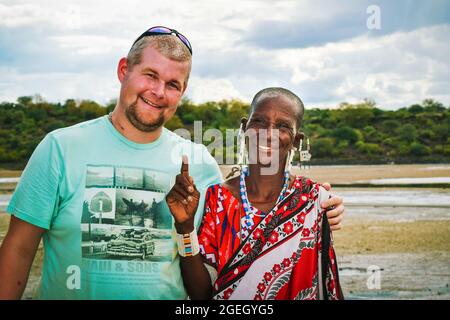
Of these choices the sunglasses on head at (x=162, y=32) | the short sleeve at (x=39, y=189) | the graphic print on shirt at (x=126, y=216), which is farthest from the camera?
the sunglasses on head at (x=162, y=32)

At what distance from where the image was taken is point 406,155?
29891 mm

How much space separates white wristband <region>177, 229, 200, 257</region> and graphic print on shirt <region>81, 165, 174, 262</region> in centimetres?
17

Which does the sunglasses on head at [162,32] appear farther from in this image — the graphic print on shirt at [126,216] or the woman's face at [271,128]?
the graphic print on shirt at [126,216]

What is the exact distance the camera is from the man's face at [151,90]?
10.2 feet

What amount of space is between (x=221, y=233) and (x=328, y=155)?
27832 mm

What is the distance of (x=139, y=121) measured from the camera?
10.2 ft

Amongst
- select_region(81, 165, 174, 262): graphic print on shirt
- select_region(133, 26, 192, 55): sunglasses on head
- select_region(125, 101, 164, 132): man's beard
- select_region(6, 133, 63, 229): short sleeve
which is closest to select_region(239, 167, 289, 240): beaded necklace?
select_region(81, 165, 174, 262): graphic print on shirt

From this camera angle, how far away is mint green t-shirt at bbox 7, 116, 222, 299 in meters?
2.95

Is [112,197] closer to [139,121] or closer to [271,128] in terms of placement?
[139,121]

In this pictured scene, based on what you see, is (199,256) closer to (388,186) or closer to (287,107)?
(287,107)

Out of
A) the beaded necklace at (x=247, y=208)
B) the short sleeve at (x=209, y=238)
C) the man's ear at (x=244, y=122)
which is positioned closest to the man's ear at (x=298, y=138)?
the beaded necklace at (x=247, y=208)

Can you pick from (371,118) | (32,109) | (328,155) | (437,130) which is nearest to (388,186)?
(328,155)

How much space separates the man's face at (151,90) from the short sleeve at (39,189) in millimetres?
487

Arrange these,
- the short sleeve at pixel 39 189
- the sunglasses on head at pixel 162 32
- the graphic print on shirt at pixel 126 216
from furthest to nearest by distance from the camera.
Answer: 1. the sunglasses on head at pixel 162 32
2. the graphic print on shirt at pixel 126 216
3. the short sleeve at pixel 39 189
